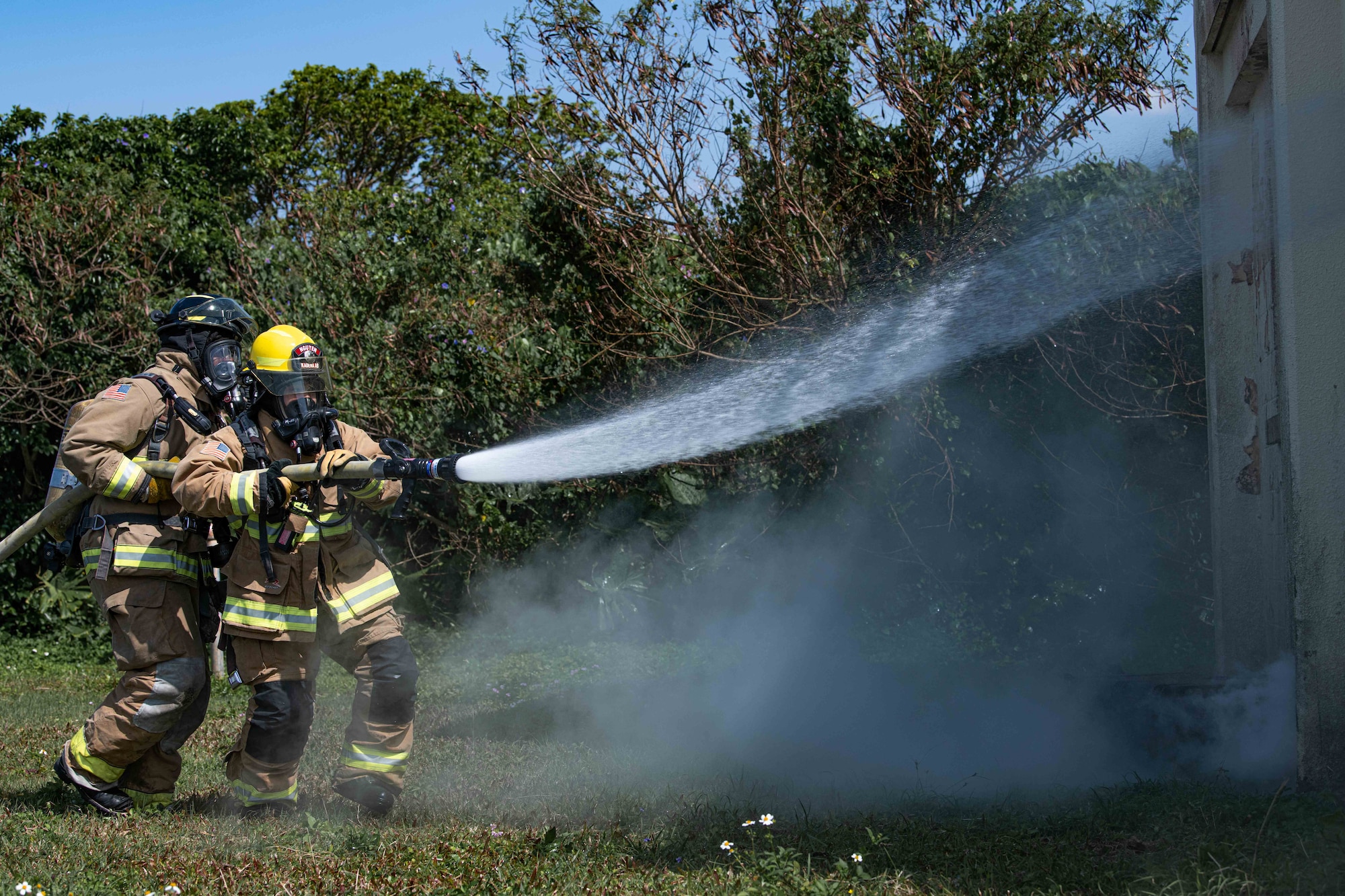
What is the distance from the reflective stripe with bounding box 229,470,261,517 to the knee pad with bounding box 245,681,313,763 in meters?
0.74

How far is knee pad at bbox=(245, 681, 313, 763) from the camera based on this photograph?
432 cm

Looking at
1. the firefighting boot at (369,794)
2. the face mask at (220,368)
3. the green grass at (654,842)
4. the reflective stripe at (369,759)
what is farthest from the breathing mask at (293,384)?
the green grass at (654,842)

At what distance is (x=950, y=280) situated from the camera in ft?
21.2

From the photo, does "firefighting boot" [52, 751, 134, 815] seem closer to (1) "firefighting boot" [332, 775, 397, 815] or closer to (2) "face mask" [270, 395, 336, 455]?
(1) "firefighting boot" [332, 775, 397, 815]

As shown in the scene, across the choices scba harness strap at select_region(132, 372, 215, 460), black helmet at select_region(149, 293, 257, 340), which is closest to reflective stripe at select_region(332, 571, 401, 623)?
scba harness strap at select_region(132, 372, 215, 460)

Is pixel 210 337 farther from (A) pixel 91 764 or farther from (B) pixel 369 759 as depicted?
(B) pixel 369 759

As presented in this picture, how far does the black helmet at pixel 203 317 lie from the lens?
4883 millimetres

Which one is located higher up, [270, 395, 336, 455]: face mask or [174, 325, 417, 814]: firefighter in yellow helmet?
[270, 395, 336, 455]: face mask

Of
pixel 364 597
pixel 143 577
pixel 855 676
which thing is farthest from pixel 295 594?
pixel 855 676

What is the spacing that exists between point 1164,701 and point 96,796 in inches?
174

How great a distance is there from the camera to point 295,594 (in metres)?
4.38

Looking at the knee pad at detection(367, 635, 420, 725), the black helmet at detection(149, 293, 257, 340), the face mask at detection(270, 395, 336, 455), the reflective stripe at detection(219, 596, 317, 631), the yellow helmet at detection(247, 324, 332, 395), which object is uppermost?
the black helmet at detection(149, 293, 257, 340)

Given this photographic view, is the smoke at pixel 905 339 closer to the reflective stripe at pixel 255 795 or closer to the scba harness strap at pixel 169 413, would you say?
the scba harness strap at pixel 169 413

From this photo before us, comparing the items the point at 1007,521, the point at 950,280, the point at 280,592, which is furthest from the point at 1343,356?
the point at 280,592
